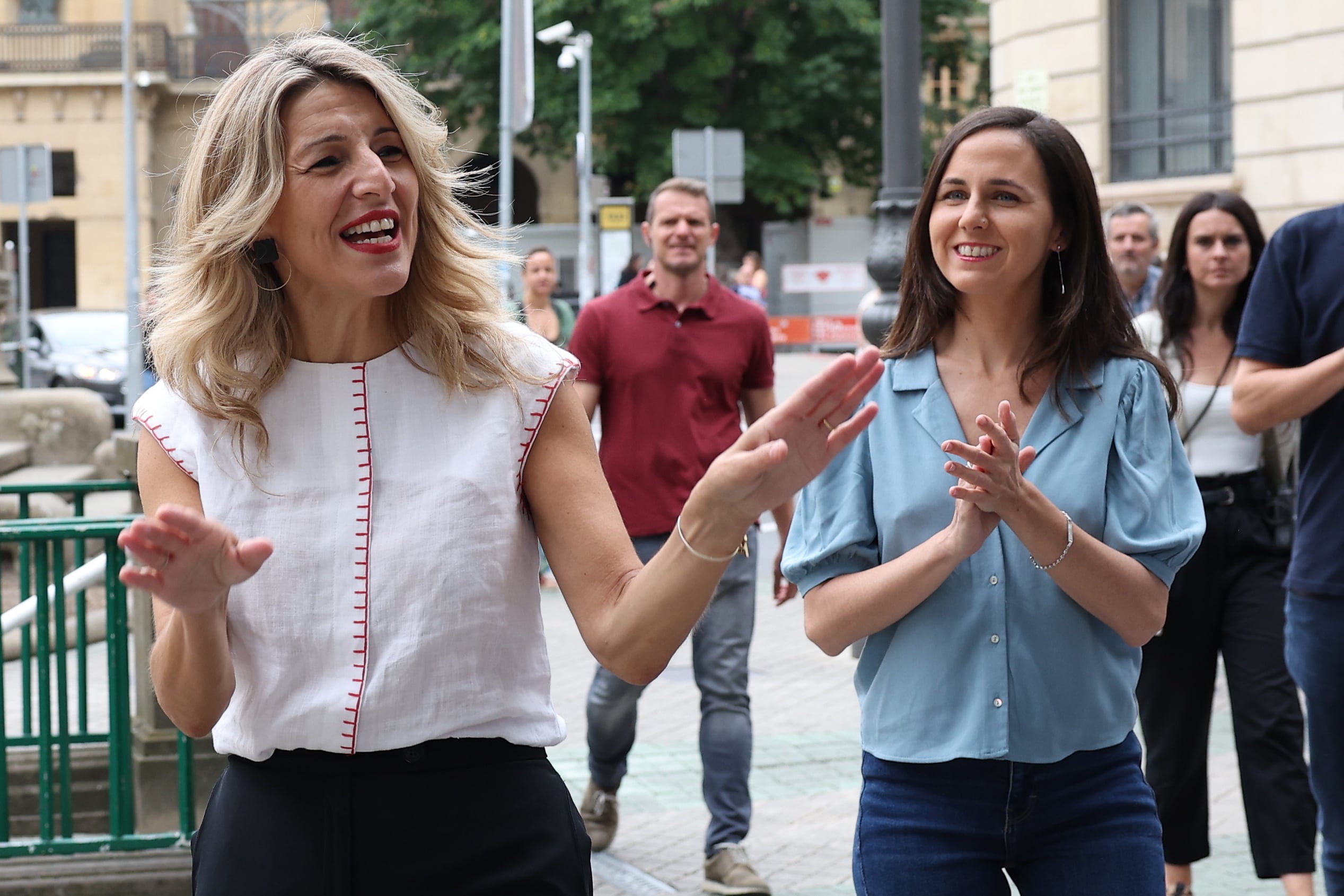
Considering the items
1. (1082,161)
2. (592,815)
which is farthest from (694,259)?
(1082,161)

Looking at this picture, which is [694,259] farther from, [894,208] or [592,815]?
[592,815]

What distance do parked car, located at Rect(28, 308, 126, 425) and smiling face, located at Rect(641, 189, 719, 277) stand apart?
16977 millimetres

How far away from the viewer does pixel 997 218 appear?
2961 mm

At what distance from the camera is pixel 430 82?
41844 mm

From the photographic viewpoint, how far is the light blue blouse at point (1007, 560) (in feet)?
9.25

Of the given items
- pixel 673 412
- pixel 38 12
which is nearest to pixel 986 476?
pixel 673 412

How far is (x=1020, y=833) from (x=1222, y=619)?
2344 millimetres

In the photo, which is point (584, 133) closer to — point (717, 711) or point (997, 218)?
point (717, 711)

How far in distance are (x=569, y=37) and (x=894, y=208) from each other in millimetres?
33467

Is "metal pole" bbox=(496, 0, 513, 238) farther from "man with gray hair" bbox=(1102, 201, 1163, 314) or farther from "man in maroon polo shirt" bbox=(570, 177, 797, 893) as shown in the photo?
"man in maroon polo shirt" bbox=(570, 177, 797, 893)

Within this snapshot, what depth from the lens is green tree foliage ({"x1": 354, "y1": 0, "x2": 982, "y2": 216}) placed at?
1505 inches

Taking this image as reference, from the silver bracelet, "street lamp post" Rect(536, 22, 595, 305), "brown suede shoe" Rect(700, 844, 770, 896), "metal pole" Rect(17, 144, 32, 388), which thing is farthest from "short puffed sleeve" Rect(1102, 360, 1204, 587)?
"street lamp post" Rect(536, 22, 595, 305)

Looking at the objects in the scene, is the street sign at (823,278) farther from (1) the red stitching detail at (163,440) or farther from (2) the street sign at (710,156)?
(1) the red stitching detail at (163,440)

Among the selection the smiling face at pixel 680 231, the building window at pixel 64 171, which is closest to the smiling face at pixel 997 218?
the smiling face at pixel 680 231
